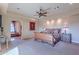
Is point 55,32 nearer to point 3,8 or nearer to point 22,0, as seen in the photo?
point 22,0

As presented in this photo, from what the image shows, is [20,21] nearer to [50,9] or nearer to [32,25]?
[32,25]

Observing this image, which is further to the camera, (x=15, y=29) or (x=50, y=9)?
(x=15, y=29)

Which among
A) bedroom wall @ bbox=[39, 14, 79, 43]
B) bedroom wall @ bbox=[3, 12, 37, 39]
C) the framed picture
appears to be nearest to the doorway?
bedroom wall @ bbox=[3, 12, 37, 39]

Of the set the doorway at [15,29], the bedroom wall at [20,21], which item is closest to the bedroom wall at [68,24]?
the bedroom wall at [20,21]

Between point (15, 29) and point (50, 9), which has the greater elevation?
point (50, 9)

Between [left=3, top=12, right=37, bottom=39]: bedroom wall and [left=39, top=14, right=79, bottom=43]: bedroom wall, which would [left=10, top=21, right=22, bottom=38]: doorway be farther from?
[left=39, top=14, right=79, bottom=43]: bedroom wall

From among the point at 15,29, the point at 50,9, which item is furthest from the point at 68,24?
the point at 15,29

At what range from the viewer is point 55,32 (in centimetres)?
Answer: 243

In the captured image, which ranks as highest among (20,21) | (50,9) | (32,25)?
(50,9)

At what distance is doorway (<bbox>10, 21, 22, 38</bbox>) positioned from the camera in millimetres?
2236

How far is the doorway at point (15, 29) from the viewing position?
224cm

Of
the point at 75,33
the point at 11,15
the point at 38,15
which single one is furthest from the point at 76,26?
the point at 11,15

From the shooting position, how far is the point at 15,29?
232 centimetres
